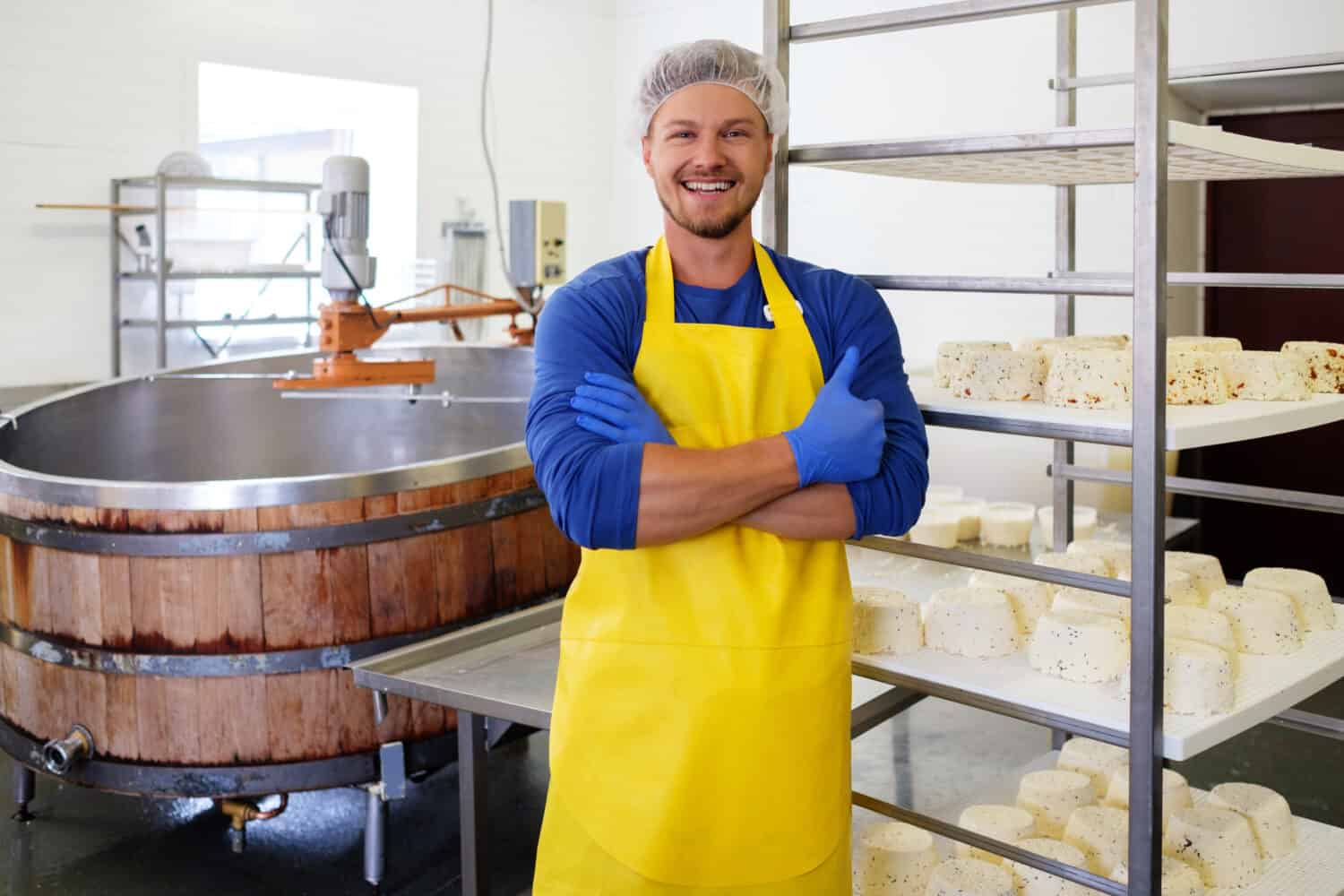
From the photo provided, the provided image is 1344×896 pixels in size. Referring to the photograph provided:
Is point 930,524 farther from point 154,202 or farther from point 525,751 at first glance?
point 154,202

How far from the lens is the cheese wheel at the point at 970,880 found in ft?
6.64

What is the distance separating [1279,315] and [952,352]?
438 cm

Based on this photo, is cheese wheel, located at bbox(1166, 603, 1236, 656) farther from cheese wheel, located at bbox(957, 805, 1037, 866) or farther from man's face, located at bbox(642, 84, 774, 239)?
man's face, located at bbox(642, 84, 774, 239)

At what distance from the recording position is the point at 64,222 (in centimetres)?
616

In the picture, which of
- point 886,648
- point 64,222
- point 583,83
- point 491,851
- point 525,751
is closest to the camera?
point 886,648

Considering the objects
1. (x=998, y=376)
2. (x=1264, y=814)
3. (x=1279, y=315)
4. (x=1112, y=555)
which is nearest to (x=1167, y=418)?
(x=998, y=376)

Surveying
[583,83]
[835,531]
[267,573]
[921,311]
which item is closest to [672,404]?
[835,531]

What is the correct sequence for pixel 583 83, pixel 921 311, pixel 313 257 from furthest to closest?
pixel 583 83, pixel 313 257, pixel 921 311

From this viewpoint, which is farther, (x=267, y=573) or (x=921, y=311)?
(x=921, y=311)

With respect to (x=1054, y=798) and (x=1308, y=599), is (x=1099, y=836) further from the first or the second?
(x=1308, y=599)

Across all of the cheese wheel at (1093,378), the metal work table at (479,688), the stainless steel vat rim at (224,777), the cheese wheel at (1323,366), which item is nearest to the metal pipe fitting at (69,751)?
the stainless steel vat rim at (224,777)

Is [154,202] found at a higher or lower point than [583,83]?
lower

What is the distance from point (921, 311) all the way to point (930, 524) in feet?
9.81

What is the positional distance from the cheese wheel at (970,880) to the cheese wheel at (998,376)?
755 millimetres
